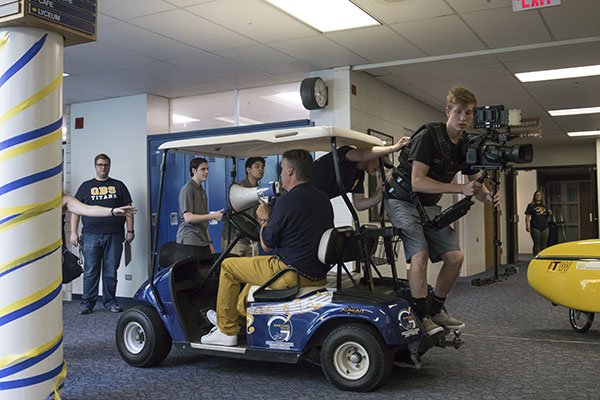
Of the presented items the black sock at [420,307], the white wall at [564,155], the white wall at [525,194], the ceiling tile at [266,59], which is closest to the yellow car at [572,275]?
the black sock at [420,307]

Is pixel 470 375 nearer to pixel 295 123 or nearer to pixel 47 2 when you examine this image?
pixel 47 2

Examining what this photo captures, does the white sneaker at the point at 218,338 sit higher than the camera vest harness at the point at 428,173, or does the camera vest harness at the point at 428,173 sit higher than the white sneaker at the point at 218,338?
the camera vest harness at the point at 428,173

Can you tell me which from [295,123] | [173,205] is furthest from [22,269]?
[173,205]

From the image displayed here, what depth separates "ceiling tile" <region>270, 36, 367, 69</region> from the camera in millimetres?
6086

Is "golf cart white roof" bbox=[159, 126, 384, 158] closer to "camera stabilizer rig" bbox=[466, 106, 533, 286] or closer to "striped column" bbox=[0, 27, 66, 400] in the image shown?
"camera stabilizer rig" bbox=[466, 106, 533, 286]

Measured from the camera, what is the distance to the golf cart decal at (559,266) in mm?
4938

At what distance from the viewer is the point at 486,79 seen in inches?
318

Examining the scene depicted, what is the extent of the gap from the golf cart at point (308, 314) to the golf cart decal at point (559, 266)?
1.53m

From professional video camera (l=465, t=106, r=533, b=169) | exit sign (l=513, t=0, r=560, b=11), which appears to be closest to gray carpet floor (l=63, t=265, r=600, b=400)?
professional video camera (l=465, t=106, r=533, b=169)

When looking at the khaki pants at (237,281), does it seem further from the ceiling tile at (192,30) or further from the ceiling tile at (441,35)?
the ceiling tile at (441,35)

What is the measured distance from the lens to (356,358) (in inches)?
142

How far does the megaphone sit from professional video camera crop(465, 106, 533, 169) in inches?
47.8

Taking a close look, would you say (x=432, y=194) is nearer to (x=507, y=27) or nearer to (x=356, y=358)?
(x=356, y=358)

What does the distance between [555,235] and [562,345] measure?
11043 mm
